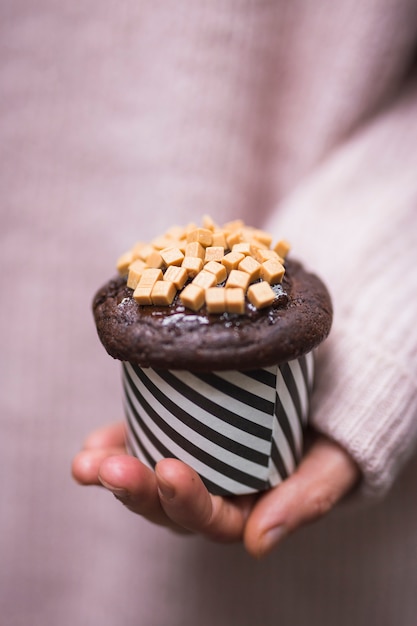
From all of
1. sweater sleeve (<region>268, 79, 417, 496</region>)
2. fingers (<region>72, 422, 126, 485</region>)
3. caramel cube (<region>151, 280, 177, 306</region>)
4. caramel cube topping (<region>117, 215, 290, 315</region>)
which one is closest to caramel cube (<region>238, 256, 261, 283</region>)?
caramel cube topping (<region>117, 215, 290, 315</region>)

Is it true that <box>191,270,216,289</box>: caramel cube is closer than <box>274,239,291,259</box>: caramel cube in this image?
Yes

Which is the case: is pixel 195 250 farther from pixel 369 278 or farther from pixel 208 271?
pixel 369 278

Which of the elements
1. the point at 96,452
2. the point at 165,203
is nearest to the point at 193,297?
the point at 96,452

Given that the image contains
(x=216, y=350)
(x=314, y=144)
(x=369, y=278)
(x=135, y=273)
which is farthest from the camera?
(x=314, y=144)

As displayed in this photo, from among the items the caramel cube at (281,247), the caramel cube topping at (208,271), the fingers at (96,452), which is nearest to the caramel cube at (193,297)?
the caramel cube topping at (208,271)

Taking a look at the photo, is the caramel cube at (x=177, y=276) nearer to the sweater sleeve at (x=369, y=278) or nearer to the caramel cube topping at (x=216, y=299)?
the caramel cube topping at (x=216, y=299)

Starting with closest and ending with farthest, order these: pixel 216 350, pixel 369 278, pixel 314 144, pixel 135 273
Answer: pixel 216 350 < pixel 135 273 < pixel 369 278 < pixel 314 144

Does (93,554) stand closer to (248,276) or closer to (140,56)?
(248,276)

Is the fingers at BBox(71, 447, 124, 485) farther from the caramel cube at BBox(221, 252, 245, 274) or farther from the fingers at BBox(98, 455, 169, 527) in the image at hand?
the caramel cube at BBox(221, 252, 245, 274)
